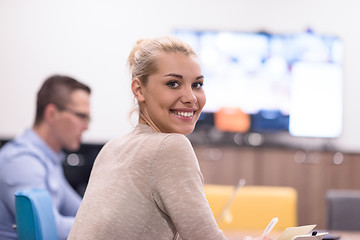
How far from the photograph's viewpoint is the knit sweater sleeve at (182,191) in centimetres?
134

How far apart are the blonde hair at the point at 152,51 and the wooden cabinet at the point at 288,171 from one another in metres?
3.61

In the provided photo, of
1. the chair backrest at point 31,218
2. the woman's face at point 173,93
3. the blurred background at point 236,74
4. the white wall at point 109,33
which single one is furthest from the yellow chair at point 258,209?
the white wall at point 109,33

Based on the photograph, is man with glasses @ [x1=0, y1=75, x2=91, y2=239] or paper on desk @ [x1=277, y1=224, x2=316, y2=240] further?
man with glasses @ [x1=0, y1=75, x2=91, y2=239]

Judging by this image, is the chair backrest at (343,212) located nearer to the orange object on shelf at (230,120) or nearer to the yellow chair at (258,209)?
the yellow chair at (258,209)

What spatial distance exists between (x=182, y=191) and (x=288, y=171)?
3.96 m

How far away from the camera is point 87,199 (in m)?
1.48

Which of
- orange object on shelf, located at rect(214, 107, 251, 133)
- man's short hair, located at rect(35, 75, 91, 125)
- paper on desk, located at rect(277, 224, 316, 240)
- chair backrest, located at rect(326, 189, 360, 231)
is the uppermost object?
man's short hair, located at rect(35, 75, 91, 125)

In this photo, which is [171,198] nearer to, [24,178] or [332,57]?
[24,178]

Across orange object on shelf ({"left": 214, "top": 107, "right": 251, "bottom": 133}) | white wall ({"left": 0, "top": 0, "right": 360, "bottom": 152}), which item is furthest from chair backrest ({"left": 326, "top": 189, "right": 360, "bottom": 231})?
→ white wall ({"left": 0, "top": 0, "right": 360, "bottom": 152})

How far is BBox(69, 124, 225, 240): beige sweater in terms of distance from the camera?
134 cm

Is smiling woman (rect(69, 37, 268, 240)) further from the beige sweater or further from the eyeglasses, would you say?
the eyeglasses

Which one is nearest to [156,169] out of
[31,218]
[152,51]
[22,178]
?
[152,51]

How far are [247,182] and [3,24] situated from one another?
10.2 ft

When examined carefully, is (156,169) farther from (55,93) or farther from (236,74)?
(236,74)
